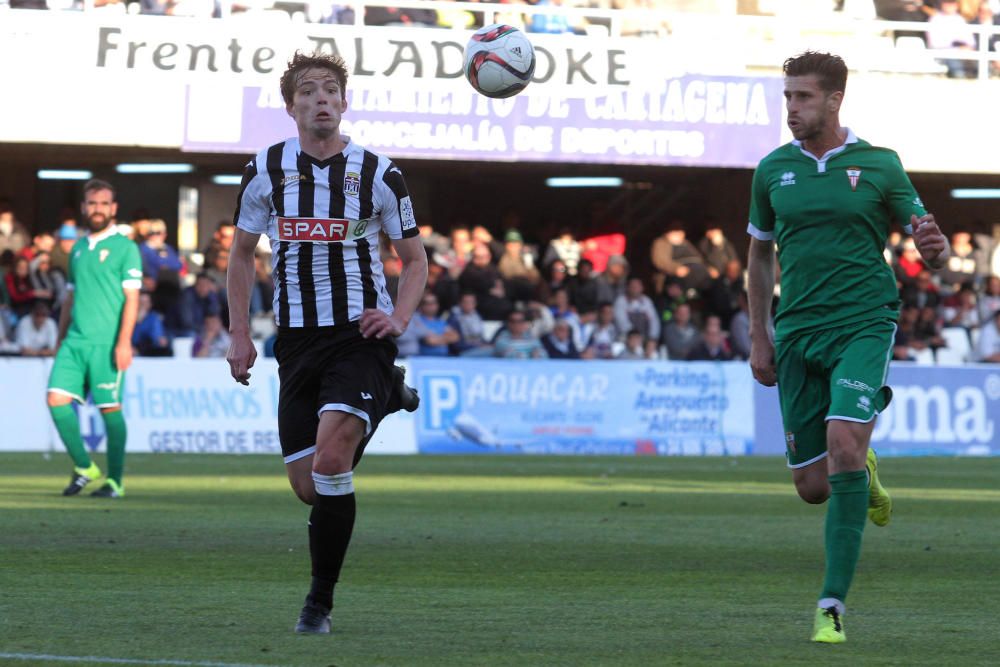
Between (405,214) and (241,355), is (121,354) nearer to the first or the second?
(241,355)

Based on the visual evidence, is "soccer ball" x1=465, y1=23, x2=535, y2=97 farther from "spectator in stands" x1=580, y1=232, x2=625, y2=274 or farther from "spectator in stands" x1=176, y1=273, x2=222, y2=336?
"spectator in stands" x1=580, y1=232, x2=625, y2=274

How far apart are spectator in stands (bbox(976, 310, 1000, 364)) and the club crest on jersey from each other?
1848 cm

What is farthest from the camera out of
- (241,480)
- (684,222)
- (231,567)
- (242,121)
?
(684,222)

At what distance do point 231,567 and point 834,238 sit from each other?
Result: 3463mm

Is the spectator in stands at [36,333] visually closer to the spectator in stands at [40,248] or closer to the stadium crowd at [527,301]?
the stadium crowd at [527,301]

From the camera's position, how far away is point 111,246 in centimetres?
1220

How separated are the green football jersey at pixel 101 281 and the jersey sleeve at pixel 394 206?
6.06m

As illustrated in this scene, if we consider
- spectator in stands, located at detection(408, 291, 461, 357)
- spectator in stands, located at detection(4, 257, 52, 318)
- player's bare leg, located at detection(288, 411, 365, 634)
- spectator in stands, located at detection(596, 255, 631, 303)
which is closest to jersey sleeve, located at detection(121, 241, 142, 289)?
player's bare leg, located at detection(288, 411, 365, 634)

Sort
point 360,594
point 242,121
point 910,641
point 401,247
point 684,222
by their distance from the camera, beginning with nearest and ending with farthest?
point 910,641
point 401,247
point 360,594
point 242,121
point 684,222

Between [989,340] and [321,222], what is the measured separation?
741 inches

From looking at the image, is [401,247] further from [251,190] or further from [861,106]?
[861,106]

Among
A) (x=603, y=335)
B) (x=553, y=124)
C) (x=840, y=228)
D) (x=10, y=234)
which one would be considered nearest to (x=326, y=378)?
(x=840, y=228)

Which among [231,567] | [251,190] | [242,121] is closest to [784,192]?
[251,190]

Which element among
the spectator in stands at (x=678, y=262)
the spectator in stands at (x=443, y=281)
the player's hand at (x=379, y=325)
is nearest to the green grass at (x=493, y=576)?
the player's hand at (x=379, y=325)
